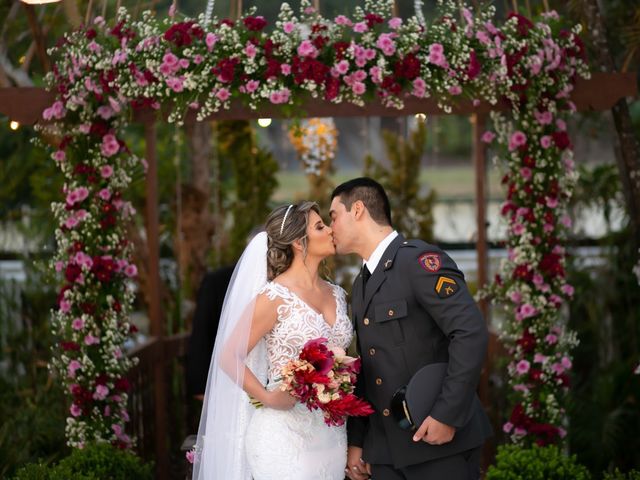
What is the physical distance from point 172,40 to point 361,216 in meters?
1.78

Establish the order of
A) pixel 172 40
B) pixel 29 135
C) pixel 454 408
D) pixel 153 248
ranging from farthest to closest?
pixel 29 135 → pixel 153 248 → pixel 172 40 → pixel 454 408

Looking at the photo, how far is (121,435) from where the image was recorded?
20.5ft

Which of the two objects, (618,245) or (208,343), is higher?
(618,245)

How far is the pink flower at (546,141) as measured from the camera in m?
6.27

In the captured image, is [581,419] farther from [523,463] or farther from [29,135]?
[29,135]

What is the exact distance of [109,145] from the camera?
622 centimetres

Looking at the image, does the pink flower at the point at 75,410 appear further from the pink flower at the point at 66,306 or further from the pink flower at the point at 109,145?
the pink flower at the point at 109,145

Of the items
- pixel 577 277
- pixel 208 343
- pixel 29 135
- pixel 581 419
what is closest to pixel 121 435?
pixel 208 343

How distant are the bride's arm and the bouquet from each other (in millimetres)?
207

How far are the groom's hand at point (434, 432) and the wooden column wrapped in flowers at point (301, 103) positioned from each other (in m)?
2.19

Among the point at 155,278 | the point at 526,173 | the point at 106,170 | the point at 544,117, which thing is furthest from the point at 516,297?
the point at 106,170

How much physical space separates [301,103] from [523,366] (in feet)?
7.34

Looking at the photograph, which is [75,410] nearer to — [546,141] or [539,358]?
[539,358]

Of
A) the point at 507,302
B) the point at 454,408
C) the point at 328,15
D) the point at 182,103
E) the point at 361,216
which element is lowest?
the point at 454,408
